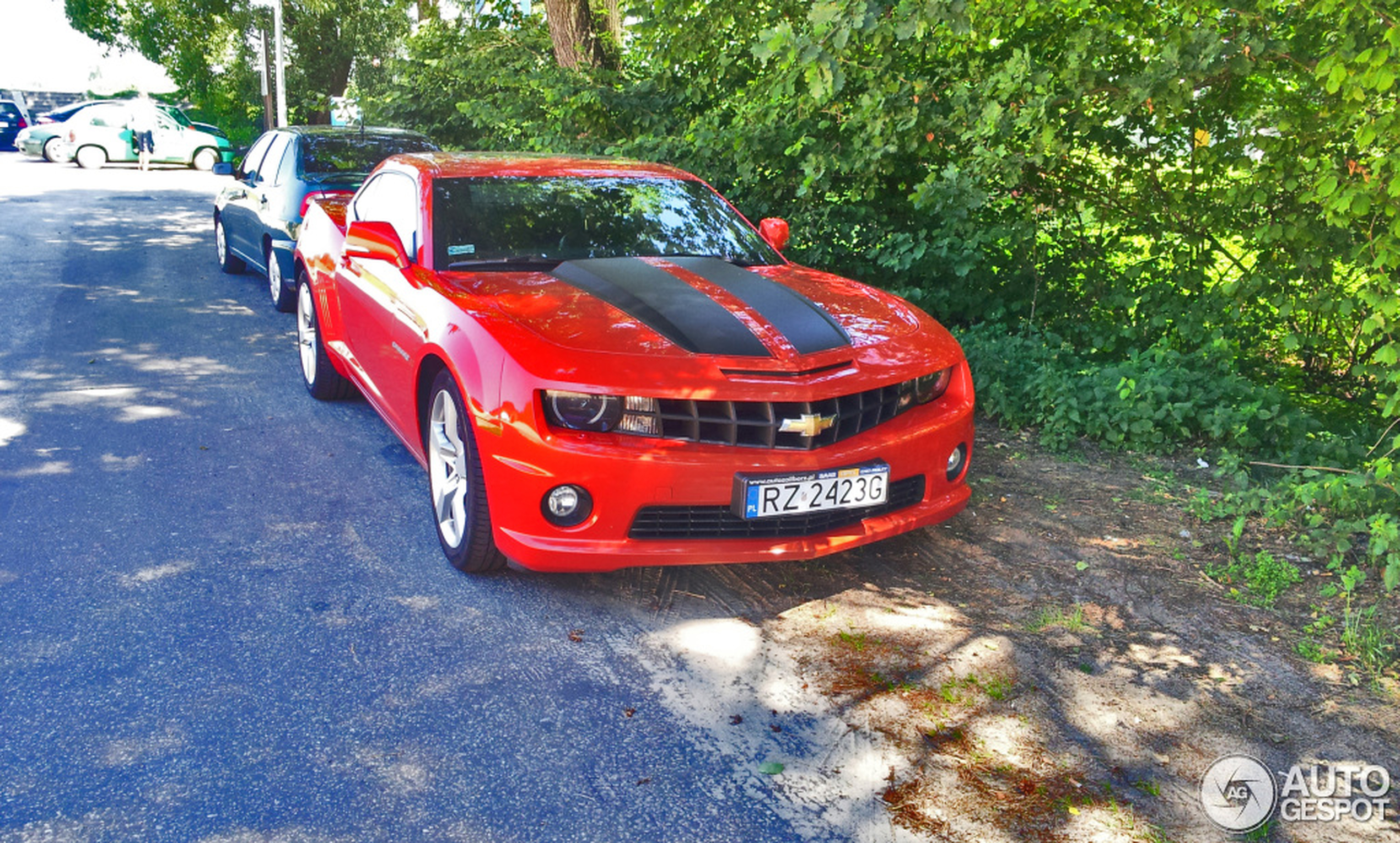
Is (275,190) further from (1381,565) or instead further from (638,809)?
(1381,565)

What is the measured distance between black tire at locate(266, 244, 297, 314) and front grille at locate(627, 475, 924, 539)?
6021mm

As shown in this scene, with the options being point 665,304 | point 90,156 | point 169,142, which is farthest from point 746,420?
point 90,156

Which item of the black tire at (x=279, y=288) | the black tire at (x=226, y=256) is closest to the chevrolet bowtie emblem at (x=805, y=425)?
the black tire at (x=279, y=288)

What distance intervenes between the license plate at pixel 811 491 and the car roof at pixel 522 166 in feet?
7.34

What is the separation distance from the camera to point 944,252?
271 inches

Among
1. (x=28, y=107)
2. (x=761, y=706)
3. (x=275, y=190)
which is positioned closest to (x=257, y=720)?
(x=761, y=706)

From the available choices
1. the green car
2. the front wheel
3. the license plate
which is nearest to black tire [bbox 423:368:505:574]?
the license plate

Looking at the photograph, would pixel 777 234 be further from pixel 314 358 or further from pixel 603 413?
pixel 314 358

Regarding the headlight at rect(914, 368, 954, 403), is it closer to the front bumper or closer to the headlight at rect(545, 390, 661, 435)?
the front bumper

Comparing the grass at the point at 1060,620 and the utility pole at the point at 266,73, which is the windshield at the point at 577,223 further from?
the utility pole at the point at 266,73

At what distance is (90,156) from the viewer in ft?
76.7

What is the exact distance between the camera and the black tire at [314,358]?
6.24m

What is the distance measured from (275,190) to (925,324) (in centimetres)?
599

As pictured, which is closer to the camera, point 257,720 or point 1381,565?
point 257,720
